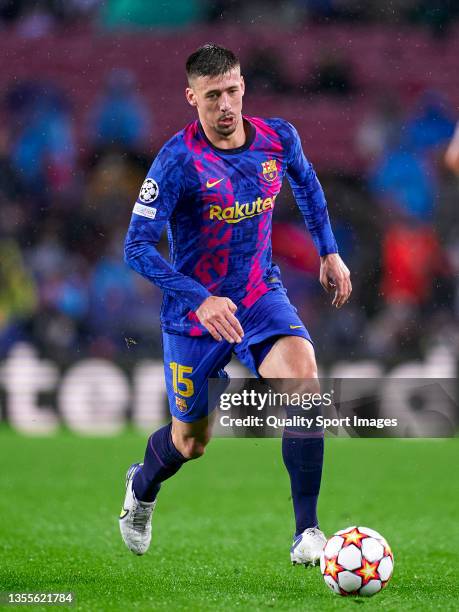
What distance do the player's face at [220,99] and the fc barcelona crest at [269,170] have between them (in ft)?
0.76

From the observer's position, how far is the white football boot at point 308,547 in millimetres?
4852

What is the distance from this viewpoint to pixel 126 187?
13891mm

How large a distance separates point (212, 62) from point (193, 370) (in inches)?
55.4

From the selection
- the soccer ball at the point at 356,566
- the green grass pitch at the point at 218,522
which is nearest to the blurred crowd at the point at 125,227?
the green grass pitch at the point at 218,522

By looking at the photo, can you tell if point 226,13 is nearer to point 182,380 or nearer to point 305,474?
point 182,380

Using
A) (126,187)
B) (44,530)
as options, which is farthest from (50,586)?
(126,187)

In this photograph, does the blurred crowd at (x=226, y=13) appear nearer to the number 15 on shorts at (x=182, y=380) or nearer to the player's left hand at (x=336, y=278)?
the player's left hand at (x=336, y=278)

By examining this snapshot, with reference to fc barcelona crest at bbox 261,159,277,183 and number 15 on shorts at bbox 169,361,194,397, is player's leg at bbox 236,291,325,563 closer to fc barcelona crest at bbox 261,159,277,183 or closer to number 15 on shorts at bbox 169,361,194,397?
number 15 on shorts at bbox 169,361,194,397

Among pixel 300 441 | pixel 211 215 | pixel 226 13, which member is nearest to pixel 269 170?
pixel 211 215

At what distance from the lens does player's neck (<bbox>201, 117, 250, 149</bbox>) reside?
17.2ft

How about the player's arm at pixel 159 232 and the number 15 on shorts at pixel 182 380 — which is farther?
the number 15 on shorts at pixel 182 380

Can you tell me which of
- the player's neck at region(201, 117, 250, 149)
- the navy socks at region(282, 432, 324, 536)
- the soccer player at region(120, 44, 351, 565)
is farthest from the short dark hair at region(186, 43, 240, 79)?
the navy socks at region(282, 432, 324, 536)

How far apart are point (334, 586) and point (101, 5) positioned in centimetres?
1236

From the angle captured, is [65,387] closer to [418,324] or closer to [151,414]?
[151,414]
